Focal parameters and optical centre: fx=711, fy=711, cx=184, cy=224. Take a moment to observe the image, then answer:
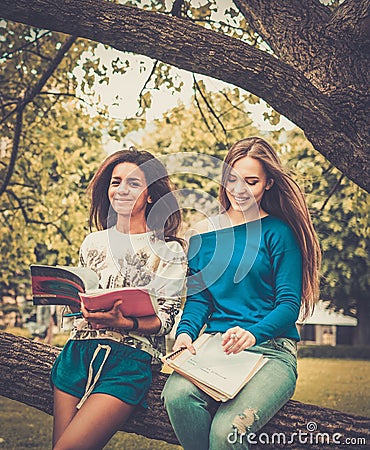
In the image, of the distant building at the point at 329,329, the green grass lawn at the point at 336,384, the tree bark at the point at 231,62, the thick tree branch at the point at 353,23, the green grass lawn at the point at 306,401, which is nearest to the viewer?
the tree bark at the point at 231,62

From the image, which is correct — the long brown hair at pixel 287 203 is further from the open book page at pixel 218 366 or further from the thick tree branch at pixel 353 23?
the thick tree branch at pixel 353 23

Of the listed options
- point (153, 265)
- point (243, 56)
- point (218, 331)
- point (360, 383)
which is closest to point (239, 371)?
point (218, 331)

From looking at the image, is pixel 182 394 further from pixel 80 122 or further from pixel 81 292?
pixel 80 122

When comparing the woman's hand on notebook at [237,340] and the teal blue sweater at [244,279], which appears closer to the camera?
the woman's hand on notebook at [237,340]

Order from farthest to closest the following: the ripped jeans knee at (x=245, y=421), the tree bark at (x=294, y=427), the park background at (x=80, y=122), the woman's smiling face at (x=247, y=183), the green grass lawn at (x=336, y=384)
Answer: the green grass lawn at (x=336, y=384)
the park background at (x=80, y=122)
the woman's smiling face at (x=247, y=183)
the tree bark at (x=294, y=427)
the ripped jeans knee at (x=245, y=421)

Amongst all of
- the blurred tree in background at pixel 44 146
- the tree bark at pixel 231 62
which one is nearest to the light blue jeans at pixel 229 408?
the tree bark at pixel 231 62

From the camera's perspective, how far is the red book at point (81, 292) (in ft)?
6.69

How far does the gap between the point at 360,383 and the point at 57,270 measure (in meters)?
6.01

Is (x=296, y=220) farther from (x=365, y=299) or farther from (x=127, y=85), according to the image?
(x=365, y=299)

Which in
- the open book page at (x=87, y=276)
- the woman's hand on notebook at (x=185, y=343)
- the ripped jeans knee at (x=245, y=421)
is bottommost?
the ripped jeans knee at (x=245, y=421)

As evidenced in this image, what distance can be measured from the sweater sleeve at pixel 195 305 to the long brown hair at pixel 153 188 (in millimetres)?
186

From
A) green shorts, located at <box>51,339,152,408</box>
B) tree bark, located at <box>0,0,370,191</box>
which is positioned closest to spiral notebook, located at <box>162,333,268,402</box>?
green shorts, located at <box>51,339,152,408</box>

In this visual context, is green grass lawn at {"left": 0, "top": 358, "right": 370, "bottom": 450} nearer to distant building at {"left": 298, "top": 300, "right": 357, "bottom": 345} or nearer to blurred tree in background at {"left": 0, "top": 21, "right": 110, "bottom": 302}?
blurred tree in background at {"left": 0, "top": 21, "right": 110, "bottom": 302}

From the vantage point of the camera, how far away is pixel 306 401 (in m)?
6.94
